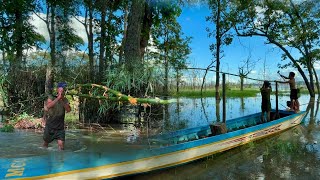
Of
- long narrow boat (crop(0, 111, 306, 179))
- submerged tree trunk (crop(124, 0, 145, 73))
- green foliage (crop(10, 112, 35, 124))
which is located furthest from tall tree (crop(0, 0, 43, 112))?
long narrow boat (crop(0, 111, 306, 179))

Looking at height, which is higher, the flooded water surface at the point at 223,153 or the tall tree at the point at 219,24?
the tall tree at the point at 219,24

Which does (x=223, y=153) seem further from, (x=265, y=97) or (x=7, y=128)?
(x=7, y=128)

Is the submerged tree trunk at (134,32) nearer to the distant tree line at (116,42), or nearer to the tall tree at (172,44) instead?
the distant tree line at (116,42)

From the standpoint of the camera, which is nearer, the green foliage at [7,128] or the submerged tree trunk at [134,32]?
the green foliage at [7,128]

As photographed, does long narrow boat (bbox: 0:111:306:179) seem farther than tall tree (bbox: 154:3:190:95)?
No

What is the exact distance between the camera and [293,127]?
11.8m

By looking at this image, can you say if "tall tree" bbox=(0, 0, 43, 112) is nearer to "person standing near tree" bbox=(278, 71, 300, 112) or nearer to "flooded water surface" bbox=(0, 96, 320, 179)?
"flooded water surface" bbox=(0, 96, 320, 179)

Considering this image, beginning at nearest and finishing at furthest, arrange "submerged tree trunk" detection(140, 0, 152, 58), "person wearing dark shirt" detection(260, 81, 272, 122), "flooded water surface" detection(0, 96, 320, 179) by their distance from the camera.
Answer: "flooded water surface" detection(0, 96, 320, 179) → "person wearing dark shirt" detection(260, 81, 272, 122) → "submerged tree trunk" detection(140, 0, 152, 58)

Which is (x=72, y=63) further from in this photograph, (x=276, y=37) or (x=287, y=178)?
(x=276, y=37)

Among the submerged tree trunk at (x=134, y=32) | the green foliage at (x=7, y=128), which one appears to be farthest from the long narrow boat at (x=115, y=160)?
the submerged tree trunk at (x=134, y=32)

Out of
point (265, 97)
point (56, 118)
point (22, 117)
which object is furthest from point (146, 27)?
point (56, 118)

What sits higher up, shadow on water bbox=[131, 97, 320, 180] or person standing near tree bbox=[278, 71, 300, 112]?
person standing near tree bbox=[278, 71, 300, 112]

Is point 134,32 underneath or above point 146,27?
underneath

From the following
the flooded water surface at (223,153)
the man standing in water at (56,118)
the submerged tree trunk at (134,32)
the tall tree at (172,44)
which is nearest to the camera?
the flooded water surface at (223,153)
